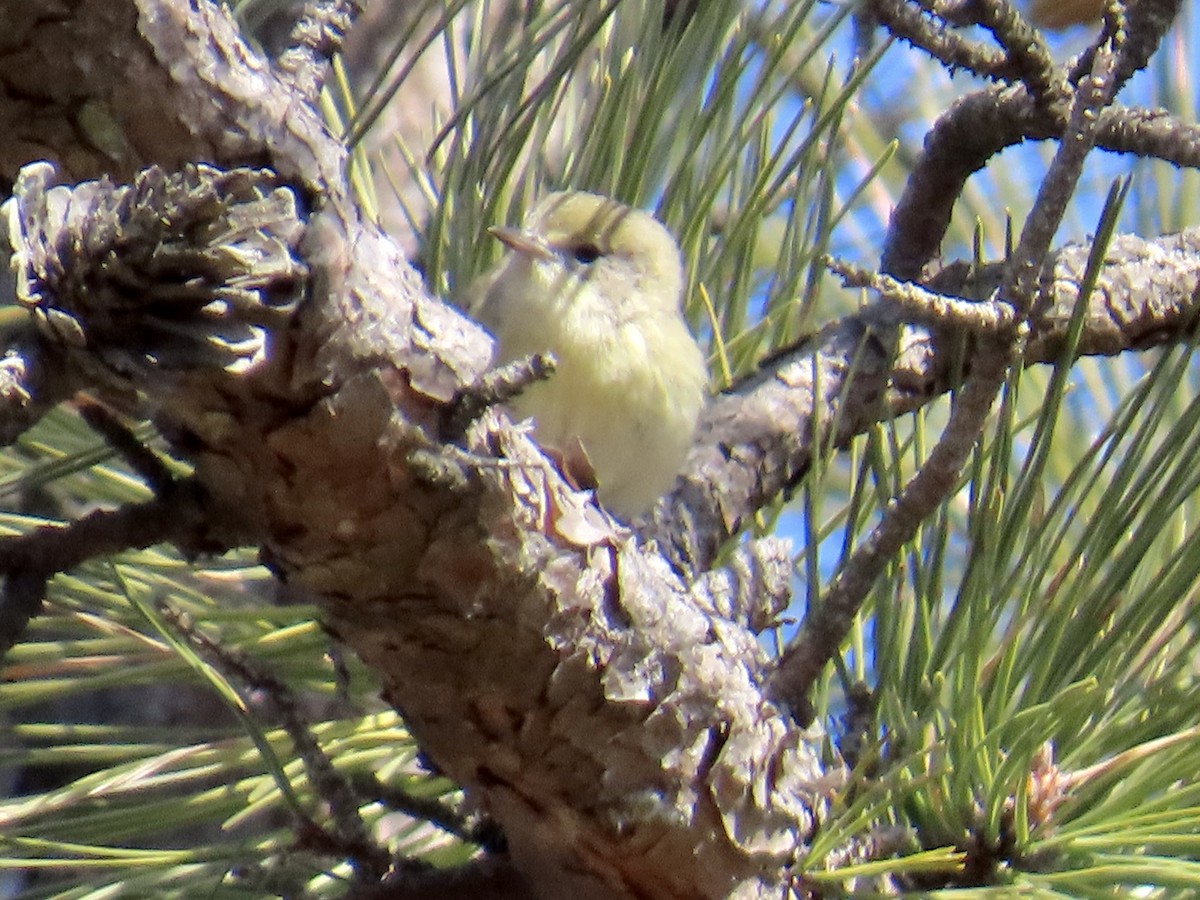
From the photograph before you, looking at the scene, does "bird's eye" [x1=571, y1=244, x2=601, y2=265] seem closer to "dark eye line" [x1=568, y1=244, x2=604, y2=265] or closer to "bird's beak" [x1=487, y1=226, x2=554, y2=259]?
"dark eye line" [x1=568, y1=244, x2=604, y2=265]

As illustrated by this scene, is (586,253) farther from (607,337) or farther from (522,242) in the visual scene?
(522,242)

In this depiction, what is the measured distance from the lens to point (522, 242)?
4.91 feet

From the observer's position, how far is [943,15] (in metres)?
0.86

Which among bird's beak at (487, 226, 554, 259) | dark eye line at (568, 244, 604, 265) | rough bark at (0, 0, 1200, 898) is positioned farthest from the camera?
dark eye line at (568, 244, 604, 265)

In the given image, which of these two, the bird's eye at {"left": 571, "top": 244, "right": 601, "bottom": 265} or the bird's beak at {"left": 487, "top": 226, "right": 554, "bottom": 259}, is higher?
the bird's beak at {"left": 487, "top": 226, "right": 554, "bottom": 259}

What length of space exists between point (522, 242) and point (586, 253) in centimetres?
31

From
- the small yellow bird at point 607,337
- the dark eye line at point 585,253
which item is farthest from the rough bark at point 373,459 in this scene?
the dark eye line at point 585,253

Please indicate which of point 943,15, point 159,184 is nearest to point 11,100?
point 159,184

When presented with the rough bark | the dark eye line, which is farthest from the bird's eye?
the rough bark

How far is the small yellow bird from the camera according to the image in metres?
1.53

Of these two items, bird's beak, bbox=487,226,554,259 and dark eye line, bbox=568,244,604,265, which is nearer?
bird's beak, bbox=487,226,554,259

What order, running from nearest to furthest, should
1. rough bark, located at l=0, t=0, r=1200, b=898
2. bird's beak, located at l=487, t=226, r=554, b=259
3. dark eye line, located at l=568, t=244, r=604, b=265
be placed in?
rough bark, located at l=0, t=0, r=1200, b=898
bird's beak, located at l=487, t=226, r=554, b=259
dark eye line, located at l=568, t=244, r=604, b=265

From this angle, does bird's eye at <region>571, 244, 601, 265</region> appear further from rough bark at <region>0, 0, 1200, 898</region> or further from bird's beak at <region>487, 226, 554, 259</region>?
rough bark at <region>0, 0, 1200, 898</region>

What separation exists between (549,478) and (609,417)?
2.47 ft
